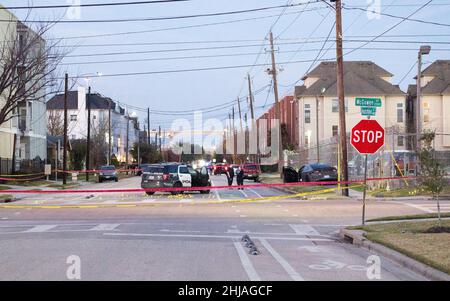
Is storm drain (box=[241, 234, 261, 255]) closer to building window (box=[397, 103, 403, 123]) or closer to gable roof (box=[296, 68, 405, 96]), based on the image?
gable roof (box=[296, 68, 405, 96])

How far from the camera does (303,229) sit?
59.1 ft

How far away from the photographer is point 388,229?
53.5 feet

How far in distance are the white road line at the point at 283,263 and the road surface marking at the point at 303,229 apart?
8.29 feet

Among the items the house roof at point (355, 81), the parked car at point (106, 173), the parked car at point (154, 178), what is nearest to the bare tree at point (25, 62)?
the parked car at point (154, 178)

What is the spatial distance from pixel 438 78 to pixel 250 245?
6385 cm

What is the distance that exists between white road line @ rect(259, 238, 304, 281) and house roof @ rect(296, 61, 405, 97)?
197ft

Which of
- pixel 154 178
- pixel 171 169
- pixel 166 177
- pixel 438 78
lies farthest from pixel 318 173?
pixel 438 78

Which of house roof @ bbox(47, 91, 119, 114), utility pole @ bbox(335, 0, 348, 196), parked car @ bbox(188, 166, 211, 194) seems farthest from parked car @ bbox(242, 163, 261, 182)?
house roof @ bbox(47, 91, 119, 114)

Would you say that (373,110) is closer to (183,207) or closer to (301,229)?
(301,229)

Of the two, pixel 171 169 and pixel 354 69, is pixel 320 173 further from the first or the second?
pixel 354 69

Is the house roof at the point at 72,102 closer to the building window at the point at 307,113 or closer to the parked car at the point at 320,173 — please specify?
the building window at the point at 307,113

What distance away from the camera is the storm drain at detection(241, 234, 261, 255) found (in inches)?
505

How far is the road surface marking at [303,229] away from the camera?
1720 cm
